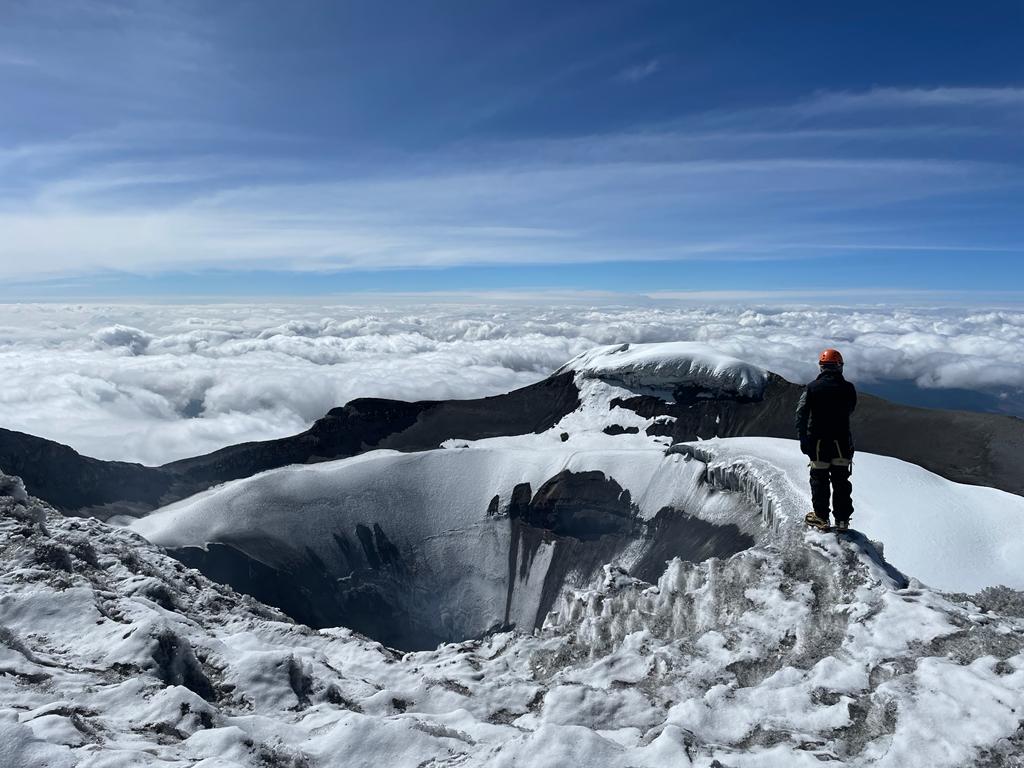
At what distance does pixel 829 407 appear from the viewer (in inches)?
662

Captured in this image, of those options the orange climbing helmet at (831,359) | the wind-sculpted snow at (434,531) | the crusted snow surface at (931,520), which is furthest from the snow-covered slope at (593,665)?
the wind-sculpted snow at (434,531)

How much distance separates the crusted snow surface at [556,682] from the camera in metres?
10.3

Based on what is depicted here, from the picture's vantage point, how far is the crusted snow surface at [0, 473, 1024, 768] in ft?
33.7

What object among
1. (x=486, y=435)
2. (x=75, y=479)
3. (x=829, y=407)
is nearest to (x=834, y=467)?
(x=829, y=407)

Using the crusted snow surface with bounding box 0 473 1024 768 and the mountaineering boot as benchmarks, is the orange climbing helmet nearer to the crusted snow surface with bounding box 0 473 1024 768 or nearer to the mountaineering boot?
the mountaineering boot

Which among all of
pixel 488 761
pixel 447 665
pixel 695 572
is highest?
pixel 488 761

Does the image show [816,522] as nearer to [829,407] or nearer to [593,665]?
[829,407]

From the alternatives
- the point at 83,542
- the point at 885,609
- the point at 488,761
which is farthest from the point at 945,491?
the point at 83,542

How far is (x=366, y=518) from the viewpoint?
9688cm

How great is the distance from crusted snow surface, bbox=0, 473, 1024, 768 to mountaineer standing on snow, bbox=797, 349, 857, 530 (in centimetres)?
276

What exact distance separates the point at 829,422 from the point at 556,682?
11.1 m

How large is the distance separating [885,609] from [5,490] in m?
36.3

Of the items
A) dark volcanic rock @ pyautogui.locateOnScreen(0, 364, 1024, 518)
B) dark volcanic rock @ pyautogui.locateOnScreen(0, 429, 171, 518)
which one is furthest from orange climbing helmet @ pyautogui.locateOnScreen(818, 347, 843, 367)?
dark volcanic rock @ pyautogui.locateOnScreen(0, 429, 171, 518)

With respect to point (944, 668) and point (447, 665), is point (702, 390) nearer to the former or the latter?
point (447, 665)
